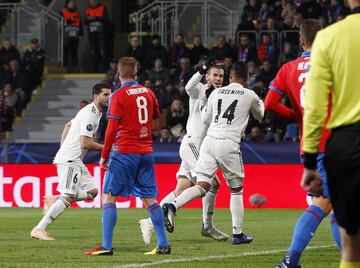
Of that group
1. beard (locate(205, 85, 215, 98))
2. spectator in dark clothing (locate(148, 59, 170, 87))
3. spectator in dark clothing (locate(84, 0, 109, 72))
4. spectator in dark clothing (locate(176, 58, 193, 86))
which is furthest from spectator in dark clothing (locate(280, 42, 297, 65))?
beard (locate(205, 85, 215, 98))

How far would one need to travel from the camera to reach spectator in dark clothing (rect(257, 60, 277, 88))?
2484 centimetres

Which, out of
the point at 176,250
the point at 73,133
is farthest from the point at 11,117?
the point at 176,250

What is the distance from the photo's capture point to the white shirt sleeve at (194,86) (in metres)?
14.3

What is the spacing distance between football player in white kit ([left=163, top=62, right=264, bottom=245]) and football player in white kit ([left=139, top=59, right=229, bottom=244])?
43 centimetres

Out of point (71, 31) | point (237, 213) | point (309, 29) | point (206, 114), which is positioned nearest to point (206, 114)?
point (206, 114)

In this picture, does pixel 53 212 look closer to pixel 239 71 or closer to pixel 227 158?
pixel 227 158

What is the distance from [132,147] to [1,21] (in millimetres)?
A: 21366

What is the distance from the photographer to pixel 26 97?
2931 cm

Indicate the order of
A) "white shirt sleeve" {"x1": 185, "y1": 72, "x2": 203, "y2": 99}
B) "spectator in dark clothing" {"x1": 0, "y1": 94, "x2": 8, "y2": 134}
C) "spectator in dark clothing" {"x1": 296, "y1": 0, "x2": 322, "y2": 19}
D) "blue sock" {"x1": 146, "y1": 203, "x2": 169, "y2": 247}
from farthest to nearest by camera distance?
"spectator in dark clothing" {"x1": 0, "y1": 94, "x2": 8, "y2": 134}
"spectator in dark clothing" {"x1": 296, "y1": 0, "x2": 322, "y2": 19}
"white shirt sleeve" {"x1": 185, "y1": 72, "x2": 203, "y2": 99}
"blue sock" {"x1": 146, "y1": 203, "x2": 169, "y2": 247}

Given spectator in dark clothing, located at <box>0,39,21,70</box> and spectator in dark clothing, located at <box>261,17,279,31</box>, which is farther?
spectator in dark clothing, located at <box>0,39,21,70</box>

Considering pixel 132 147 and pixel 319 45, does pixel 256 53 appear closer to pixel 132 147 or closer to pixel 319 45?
pixel 132 147

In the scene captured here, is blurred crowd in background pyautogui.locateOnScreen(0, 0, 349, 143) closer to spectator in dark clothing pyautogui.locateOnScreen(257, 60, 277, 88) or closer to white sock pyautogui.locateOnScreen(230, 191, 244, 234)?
spectator in dark clothing pyautogui.locateOnScreen(257, 60, 277, 88)

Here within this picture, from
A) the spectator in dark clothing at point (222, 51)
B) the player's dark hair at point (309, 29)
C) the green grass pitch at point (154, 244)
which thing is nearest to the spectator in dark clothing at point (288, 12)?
the spectator in dark clothing at point (222, 51)

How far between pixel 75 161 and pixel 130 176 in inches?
126
